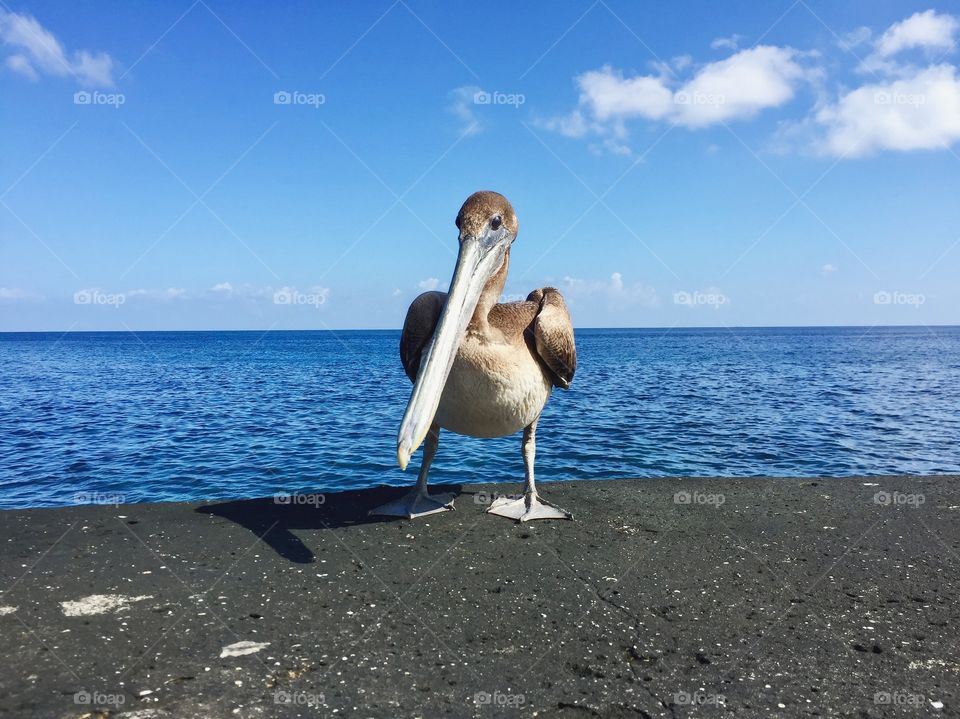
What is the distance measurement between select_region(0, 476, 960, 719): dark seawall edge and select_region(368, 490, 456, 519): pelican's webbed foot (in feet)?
0.58

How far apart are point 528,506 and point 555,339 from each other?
61.5 inches

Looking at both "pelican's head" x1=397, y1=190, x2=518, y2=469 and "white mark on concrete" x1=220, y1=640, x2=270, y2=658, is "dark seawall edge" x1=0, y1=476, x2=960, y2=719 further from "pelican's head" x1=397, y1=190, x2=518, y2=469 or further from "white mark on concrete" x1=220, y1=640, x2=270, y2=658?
"pelican's head" x1=397, y1=190, x2=518, y2=469

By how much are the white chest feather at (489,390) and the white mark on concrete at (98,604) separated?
95.1 inches

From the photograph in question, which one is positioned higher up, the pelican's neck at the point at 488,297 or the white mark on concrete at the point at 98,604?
the pelican's neck at the point at 488,297

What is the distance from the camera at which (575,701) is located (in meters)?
2.84

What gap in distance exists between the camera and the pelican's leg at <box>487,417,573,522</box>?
5.47 m

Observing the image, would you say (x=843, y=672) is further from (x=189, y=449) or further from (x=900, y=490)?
(x=189, y=449)

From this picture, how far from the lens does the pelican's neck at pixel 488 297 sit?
4723mm

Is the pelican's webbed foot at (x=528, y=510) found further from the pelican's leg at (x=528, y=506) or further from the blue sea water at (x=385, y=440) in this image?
the blue sea water at (x=385, y=440)

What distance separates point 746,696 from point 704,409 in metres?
18.8

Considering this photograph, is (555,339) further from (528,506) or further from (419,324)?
(528,506)

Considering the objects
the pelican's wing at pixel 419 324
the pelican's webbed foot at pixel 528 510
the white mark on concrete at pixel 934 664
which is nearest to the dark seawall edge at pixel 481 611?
the white mark on concrete at pixel 934 664

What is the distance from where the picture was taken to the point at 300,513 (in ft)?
18.5

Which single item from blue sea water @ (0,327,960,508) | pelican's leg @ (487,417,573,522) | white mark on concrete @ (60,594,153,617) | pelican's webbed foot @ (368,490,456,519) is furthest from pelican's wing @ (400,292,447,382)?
blue sea water @ (0,327,960,508)
